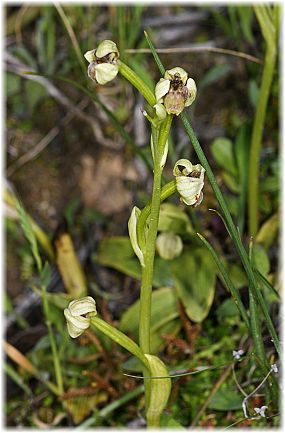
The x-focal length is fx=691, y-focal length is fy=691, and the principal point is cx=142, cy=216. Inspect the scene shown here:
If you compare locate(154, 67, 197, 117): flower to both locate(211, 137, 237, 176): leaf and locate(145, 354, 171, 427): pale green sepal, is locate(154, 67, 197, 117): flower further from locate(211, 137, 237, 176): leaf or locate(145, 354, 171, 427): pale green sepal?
locate(211, 137, 237, 176): leaf

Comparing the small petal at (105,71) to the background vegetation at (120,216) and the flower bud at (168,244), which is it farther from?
the flower bud at (168,244)

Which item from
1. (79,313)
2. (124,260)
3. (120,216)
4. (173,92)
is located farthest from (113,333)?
(120,216)

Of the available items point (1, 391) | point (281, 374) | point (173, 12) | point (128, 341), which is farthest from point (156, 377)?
point (173, 12)

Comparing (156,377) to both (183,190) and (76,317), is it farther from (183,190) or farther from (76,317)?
(183,190)

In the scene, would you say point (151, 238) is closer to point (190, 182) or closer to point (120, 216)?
point (190, 182)

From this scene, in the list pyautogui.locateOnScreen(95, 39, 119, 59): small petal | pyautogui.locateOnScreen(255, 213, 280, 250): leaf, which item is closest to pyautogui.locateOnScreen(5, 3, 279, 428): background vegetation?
pyautogui.locateOnScreen(255, 213, 280, 250): leaf
